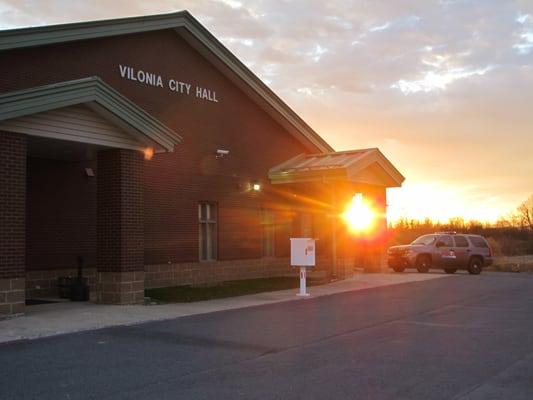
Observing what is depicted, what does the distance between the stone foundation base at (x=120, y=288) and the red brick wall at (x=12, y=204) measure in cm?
265

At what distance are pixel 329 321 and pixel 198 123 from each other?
35.9 ft

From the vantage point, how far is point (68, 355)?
369 inches

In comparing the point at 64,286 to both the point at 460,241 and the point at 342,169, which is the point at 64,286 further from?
the point at 460,241

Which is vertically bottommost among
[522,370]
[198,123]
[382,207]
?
[522,370]

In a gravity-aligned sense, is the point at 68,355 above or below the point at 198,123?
below

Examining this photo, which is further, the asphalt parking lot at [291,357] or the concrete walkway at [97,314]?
the concrete walkway at [97,314]

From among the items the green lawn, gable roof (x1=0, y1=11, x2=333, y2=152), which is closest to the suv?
gable roof (x1=0, y1=11, x2=333, y2=152)

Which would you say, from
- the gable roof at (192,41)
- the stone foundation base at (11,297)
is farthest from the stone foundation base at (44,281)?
the gable roof at (192,41)

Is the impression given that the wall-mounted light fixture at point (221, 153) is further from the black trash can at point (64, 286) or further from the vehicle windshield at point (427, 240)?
the vehicle windshield at point (427, 240)

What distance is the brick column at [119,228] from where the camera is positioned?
15312 millimetres

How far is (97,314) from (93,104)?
458 cm

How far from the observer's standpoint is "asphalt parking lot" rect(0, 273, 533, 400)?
7277 millimetres

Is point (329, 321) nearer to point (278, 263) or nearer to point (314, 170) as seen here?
point (314, 170)

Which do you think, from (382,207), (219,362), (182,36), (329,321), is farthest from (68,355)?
(382,207)
